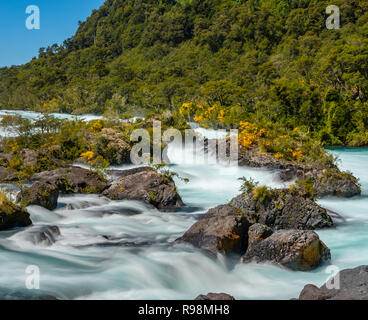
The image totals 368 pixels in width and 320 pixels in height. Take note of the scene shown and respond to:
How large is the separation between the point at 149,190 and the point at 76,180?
8.22 ft

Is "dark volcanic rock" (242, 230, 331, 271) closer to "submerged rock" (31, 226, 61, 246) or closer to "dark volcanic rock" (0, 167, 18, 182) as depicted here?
"submerged rock" (31, 226, 61, 246)

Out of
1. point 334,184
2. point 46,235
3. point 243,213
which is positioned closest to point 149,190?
point 243,213

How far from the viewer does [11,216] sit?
8.25 m

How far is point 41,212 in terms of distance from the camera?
9.53m

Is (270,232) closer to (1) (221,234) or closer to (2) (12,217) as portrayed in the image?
(1) (221,234)

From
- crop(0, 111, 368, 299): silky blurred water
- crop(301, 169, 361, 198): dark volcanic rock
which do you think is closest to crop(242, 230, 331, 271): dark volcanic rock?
crop(0, 111, 368, 299): silky blurred water

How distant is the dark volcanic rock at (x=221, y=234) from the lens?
7359mm

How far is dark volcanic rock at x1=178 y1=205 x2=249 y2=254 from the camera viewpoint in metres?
7.36

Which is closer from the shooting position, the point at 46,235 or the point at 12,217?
the point at 46,235

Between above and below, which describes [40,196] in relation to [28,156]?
below

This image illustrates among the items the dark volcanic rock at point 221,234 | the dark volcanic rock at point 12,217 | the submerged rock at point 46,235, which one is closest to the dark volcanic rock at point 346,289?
the dark volcanic rock at point 221,234

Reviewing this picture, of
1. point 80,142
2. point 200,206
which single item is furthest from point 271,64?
point 200,206

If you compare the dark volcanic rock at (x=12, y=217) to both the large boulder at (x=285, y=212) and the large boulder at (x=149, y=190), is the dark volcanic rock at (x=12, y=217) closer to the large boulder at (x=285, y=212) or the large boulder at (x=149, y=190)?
the large boulder at (x=149, y=190)

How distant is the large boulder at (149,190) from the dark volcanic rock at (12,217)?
10.8ft
